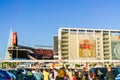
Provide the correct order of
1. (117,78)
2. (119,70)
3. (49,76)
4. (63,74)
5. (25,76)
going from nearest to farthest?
(63,74), (117,78), (49,76), (119,70), (25,76)

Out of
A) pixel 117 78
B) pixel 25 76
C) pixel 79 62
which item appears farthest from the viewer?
pixel 79 62

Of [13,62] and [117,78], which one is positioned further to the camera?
[13,62]

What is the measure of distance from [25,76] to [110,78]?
1746 centimetres

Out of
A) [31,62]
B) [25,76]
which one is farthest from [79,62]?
[25,76]

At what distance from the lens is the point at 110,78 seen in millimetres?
19828

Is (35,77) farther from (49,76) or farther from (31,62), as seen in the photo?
(31,62)

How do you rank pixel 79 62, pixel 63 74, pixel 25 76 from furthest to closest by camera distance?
pixel 79 62 → pixel 25 76 → pixel 63 74

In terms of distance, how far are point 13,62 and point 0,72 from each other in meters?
151

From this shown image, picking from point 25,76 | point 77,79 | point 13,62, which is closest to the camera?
point 77,79

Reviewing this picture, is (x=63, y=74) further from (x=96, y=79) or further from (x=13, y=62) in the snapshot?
(x=13, y=62)

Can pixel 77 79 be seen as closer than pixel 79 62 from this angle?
Yes

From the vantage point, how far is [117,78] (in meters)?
27.7

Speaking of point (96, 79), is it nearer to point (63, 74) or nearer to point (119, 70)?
point (63, 74)

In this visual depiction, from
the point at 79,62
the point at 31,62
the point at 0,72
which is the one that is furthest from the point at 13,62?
the point at 0,72
